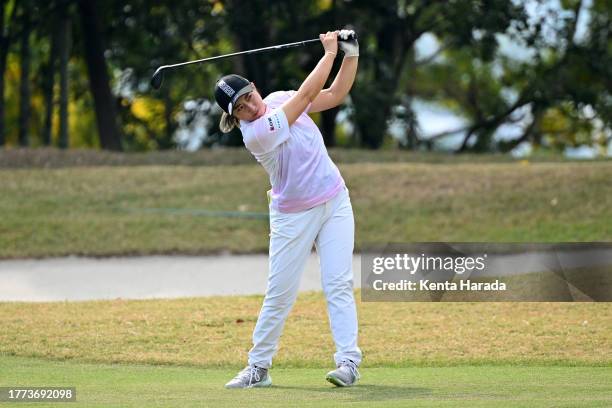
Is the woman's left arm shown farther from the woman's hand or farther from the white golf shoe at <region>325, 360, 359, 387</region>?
the white golf shoe at <region>325, 360, 359, 387</region>

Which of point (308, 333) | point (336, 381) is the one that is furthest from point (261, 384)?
point (308, 333)

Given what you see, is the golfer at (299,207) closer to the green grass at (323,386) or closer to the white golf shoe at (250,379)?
the white golf shoe at (250,379)

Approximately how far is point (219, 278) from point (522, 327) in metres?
4.78

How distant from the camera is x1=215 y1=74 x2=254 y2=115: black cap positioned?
7668 mm

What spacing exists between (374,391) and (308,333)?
306 cm

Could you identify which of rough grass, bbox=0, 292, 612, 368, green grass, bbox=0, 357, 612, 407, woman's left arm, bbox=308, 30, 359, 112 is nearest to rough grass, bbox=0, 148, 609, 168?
rough grass, bbox=0, 292, 612, 368

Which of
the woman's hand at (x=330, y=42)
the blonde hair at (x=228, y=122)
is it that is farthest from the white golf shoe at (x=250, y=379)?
the woman's hand at (x=330, y=42)

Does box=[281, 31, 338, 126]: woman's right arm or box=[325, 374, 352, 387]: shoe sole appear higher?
box=[281, 31, 338, 126]: woman's right arm

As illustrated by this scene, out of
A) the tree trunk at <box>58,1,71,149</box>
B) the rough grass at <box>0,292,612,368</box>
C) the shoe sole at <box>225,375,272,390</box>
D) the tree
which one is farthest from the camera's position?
the tree trunk at <box>58,1,71,149</box>

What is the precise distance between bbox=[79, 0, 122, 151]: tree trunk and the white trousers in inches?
648

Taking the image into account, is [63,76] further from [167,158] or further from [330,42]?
[330,42]

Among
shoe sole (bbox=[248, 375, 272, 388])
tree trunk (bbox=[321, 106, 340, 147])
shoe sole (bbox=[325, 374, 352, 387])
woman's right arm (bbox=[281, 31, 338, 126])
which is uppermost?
tree trunk (bbox=[321, 106, 340, 147])

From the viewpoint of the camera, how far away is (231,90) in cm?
767

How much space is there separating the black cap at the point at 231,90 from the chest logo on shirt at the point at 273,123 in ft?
0.76
